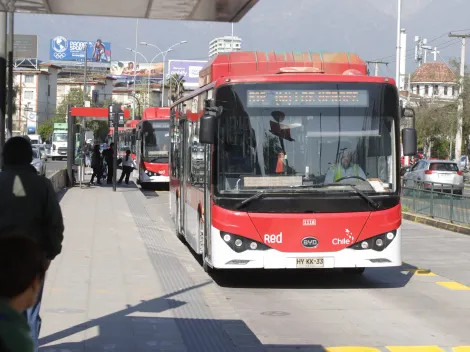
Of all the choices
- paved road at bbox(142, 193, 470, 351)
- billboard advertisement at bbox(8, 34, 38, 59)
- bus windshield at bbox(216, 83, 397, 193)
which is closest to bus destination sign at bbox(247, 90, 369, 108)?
bus windshield at bbox(216, 83, 397, 193)

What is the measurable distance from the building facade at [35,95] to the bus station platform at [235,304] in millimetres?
122840

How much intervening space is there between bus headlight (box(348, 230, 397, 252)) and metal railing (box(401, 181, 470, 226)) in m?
10.6

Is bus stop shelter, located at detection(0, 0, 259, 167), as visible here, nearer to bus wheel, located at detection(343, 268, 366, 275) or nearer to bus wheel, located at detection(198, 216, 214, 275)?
bus wheel, located at detection(198, 216, 214, 275)

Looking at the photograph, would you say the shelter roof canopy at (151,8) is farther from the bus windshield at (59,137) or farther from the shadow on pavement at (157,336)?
the bus windshield at (59,137)

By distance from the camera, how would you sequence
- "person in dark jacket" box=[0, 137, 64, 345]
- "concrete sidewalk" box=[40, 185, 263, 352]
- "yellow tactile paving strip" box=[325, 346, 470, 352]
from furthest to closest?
1. "yellow tactile paving strip" box=[325, 346, 470, 352]
2. "concrete sidewalk" box=[40, 185, 263, 352]
3. "person in dark jacket" box=[0, 137, 64, 345]

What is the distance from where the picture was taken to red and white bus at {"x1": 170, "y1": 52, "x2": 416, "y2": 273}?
486 inches

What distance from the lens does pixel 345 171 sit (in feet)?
41.2

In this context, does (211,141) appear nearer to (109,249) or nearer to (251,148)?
(251,148)

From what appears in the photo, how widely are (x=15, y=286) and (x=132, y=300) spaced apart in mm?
8165

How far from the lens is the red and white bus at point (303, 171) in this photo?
40.5 feet

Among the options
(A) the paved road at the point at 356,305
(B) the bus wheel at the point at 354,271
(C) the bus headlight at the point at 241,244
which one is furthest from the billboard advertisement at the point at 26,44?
(C) the bus headlight at the point at 241,244

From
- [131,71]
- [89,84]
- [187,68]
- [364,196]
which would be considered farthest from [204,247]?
[131,71]

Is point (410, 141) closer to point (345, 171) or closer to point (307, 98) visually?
point (345, 171)

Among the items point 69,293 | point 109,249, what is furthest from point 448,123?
point 69,293
